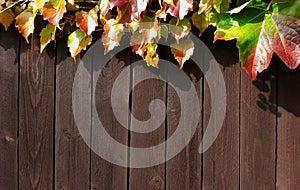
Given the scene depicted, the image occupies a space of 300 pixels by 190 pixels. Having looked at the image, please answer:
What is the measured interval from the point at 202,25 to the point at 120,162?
552 mm

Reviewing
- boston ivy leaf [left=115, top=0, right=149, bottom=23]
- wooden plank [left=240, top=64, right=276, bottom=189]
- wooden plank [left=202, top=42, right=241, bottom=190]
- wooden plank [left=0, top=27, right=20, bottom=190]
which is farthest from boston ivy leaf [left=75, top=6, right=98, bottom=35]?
wooden plank [left=240, top=64, right=276, bottom=189]

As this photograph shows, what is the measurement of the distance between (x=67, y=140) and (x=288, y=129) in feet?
Result: 2.50

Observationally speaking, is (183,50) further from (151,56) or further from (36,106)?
(36,106)

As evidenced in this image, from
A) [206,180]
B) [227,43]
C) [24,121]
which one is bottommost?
[206,180]

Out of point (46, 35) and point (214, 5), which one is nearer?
point (214, 5)

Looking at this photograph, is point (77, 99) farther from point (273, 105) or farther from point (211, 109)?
point (273, 105)

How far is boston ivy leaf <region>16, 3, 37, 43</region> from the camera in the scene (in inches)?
79.6

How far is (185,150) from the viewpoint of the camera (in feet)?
6.99

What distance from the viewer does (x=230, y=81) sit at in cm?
211

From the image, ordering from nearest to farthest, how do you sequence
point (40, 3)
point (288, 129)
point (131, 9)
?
point (131, 9), point (40, 3), point (288, 129)

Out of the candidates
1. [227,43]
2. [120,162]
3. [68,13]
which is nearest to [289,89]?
[227,43]

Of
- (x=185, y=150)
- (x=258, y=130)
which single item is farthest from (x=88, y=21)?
(x=258, y=130)

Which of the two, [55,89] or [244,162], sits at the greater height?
[55,89]

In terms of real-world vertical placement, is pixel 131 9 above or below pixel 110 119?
above
